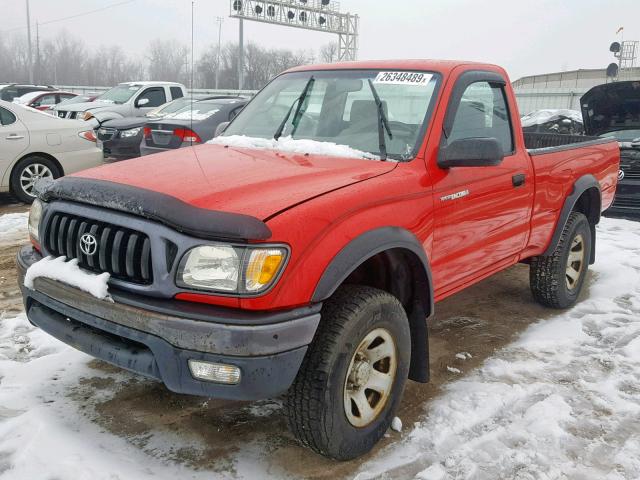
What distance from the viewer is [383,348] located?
296cm

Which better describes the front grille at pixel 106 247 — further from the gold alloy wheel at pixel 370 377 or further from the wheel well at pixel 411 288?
the wheel well at pixel 411 288

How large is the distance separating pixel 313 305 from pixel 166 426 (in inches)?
46.6

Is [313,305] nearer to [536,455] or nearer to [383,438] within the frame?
[383,438]

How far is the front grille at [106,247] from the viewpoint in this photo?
2.54 meters

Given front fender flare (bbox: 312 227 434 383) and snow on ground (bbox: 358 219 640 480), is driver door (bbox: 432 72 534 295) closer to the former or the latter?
front fender flare (bbox: 312 227 434 383)

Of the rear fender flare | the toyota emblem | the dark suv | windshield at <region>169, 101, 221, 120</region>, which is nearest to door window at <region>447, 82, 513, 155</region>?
the rear fender flare

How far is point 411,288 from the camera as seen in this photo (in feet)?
10.9

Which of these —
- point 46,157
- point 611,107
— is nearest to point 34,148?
point 46,157

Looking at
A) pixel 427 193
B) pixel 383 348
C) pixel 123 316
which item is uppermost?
pixel 427 193

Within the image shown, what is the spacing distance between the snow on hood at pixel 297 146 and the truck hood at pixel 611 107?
500 centimetres

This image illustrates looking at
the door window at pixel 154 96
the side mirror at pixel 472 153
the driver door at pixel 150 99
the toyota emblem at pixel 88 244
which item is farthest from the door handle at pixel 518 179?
the door window at pixel 154 96

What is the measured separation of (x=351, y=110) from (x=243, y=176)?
1.08 m

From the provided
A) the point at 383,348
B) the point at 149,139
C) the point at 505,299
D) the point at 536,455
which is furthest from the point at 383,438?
the point at 149,139

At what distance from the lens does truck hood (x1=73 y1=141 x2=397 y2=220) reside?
2.61 metres
